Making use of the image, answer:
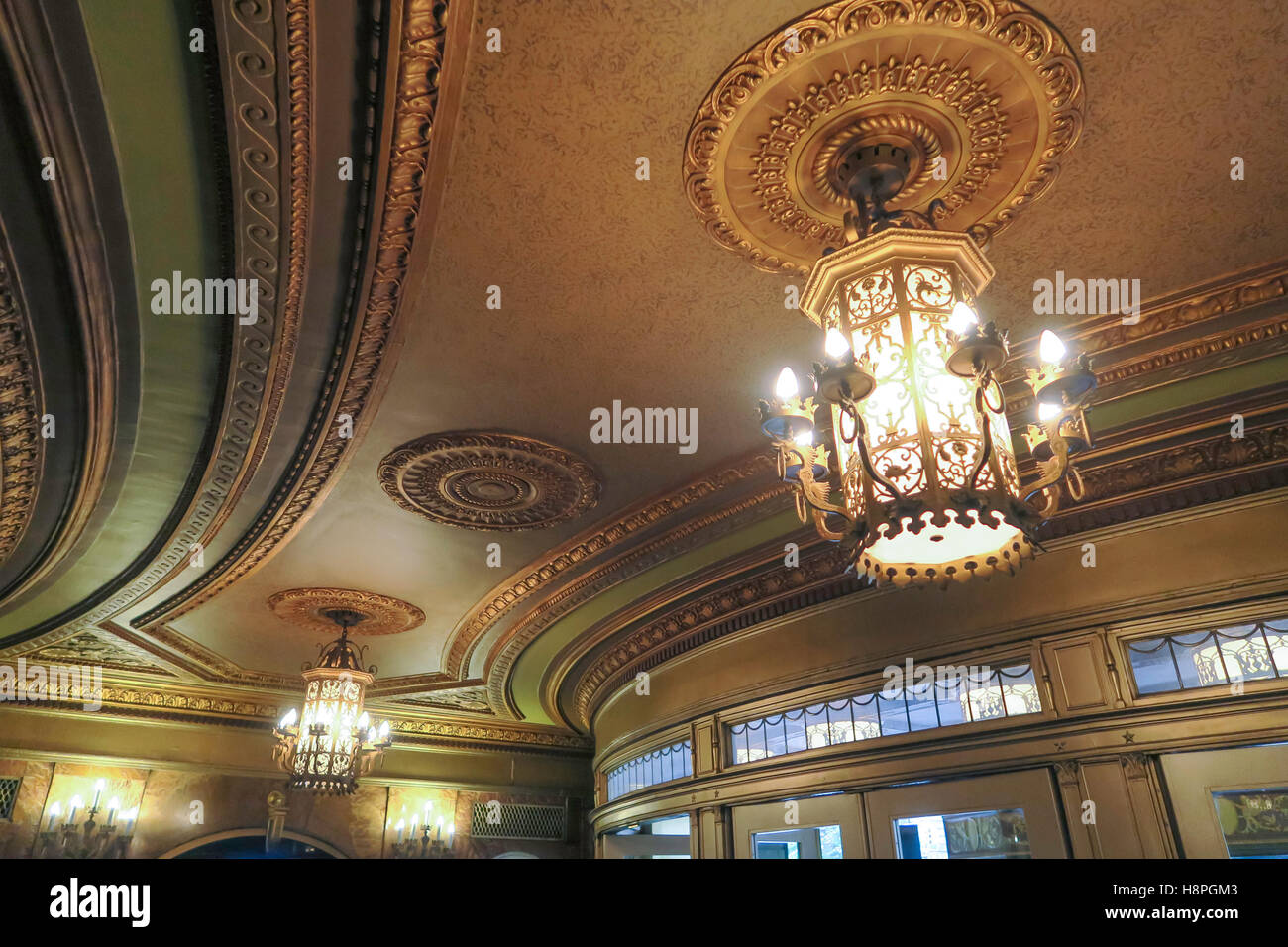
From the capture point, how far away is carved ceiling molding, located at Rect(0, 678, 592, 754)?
890 centimetres

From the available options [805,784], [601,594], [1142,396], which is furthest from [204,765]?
[1142,396]

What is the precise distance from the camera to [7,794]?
846 centimetres

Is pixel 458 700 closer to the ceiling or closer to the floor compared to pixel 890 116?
closer to the floor

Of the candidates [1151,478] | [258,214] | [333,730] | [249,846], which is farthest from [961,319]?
[249,846]

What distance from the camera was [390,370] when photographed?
11.9 ft

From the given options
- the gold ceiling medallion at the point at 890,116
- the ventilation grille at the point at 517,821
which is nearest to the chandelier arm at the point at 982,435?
the gold ceiling medallion at the point at 890,116

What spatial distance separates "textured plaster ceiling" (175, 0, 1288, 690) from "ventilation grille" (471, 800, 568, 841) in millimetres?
7534

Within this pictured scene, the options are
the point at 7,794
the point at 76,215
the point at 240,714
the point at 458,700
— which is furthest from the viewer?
the point at 240,714

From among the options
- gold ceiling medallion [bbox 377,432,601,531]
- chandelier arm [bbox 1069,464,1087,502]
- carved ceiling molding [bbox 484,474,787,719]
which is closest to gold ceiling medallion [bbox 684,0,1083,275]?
chandelier arm [bbox 1069,464,1087,502]

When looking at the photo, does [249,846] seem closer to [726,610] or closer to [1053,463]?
[726,610]

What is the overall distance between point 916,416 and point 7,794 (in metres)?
10.8

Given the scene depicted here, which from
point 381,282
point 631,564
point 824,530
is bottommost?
point 824,530

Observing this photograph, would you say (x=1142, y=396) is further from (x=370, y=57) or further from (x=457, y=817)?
(x=457, y=817)

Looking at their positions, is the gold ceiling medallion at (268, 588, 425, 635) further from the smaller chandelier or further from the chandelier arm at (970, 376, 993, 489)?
the chandelier arm at (970, 376, 993, 489)
